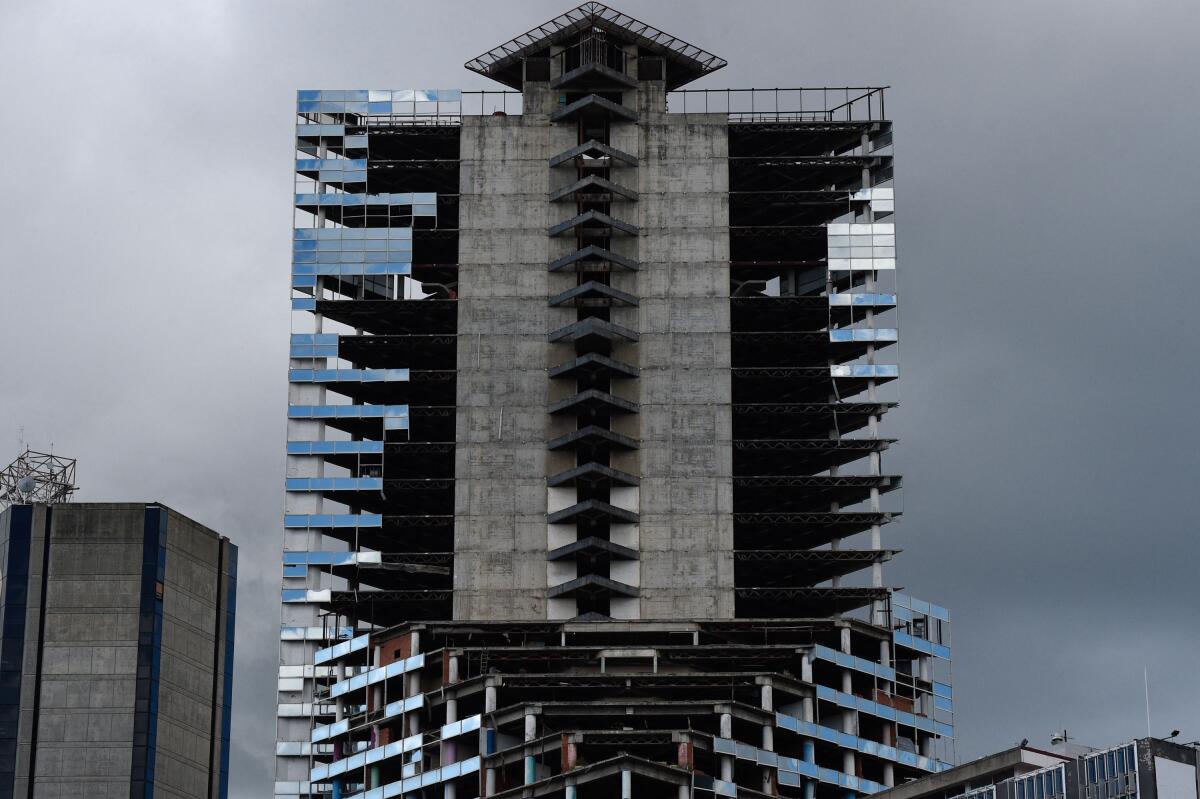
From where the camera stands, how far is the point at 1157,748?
194250 mm

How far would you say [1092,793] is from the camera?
656ft

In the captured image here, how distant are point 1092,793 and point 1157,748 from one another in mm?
7735
